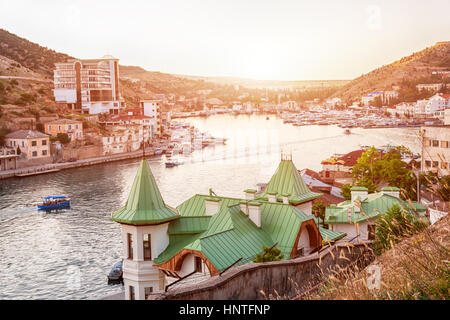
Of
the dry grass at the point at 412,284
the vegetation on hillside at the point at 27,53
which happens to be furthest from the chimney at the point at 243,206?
the vegetation on hillside at the point at 27,53

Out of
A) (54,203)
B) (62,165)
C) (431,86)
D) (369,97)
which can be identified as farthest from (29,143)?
(431,86)

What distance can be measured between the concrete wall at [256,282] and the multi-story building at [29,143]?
18.1 m

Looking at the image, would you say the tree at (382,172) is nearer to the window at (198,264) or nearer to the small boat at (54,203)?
the window at (198,264)

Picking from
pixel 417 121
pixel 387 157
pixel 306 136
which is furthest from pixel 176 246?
pixel 306 136

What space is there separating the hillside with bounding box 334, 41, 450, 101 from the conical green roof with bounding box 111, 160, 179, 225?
4545mm

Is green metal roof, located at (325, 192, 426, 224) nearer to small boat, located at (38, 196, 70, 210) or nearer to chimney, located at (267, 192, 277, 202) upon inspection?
chimney, located at (267, 192, 277, 202)

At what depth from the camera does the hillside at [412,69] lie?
9.01 meters

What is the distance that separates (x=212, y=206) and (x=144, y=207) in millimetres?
612

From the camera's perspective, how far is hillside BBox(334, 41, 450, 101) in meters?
9.01

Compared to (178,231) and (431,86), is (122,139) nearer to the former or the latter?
(431,86)

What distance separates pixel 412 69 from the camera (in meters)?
11.9

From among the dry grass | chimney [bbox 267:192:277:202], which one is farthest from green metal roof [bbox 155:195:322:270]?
the dry grass

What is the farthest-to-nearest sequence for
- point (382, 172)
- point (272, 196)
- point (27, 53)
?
point (27, 53) → point (382, 172) → point (272, 196)
